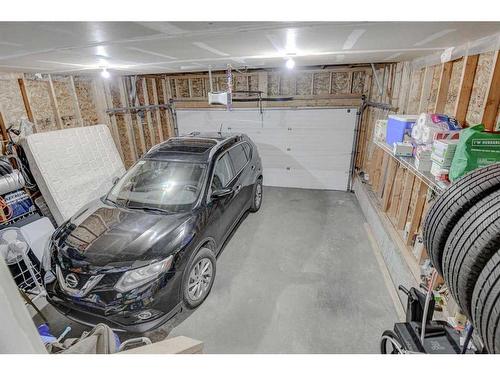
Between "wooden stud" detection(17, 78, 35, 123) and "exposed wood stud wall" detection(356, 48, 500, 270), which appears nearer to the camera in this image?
"exposed wood stud wall" detection(356, 48, 500, 270)

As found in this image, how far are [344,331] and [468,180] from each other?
206 centimetres

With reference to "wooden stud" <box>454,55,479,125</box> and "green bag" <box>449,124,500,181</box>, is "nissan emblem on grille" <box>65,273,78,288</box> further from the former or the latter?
"wooden stud" <box>454,55,479,125</box>

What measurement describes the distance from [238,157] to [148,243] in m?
2.41

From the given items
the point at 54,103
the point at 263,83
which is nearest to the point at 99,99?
the point at 54,103

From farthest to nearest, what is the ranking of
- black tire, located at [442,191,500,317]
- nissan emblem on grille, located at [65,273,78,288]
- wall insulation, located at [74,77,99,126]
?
1. wall insulation, located at [74,77,99,126]
2. nissan emblem on grille, located at [65,273,78,288]
3. black tire, located at [442,191,500,317]

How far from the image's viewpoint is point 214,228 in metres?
3.41

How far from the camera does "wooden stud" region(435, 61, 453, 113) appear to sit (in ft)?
9.31

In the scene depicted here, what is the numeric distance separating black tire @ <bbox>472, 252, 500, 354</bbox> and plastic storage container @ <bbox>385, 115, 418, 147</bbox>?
2.29m

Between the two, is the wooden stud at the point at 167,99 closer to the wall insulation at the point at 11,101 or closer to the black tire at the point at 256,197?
the wall insulation at the point at 11,101

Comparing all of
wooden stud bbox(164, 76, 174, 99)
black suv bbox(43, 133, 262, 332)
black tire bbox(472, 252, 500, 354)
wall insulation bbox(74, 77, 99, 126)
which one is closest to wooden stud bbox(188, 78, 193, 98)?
wooden stud bbox(164, 76, 174, 99)

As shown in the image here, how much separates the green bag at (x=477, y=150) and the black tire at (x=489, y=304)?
3.37 ft

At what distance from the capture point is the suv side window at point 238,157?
438 centimetres

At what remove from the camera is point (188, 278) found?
9.35ft

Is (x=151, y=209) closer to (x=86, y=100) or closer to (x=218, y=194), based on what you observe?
(x=218, y=194)
